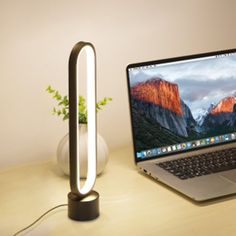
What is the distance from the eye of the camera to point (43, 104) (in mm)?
1484

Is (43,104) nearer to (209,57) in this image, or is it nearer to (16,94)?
(16,94)

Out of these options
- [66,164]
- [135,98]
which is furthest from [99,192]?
[135,98]

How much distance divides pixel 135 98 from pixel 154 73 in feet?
0.27

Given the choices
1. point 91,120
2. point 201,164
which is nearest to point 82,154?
point 91,120

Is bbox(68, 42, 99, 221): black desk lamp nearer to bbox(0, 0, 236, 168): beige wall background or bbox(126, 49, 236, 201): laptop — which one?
bbox(126, 49, 236, 201): laptop

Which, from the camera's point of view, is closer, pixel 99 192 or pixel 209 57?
pixel 99 192

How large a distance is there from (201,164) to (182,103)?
0.57 ft

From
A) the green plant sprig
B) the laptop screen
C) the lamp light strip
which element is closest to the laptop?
Result: the laptop screen

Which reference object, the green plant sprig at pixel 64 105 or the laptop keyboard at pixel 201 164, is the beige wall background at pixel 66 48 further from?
the laptop keyboard at pixel 201 164

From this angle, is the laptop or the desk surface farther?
the laptop

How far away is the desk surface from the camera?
1098mm

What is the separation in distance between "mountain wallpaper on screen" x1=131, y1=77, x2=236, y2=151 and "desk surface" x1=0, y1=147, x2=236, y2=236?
111mm

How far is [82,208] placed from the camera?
1.14 metres

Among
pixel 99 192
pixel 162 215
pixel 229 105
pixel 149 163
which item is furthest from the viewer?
pixel 229 105
